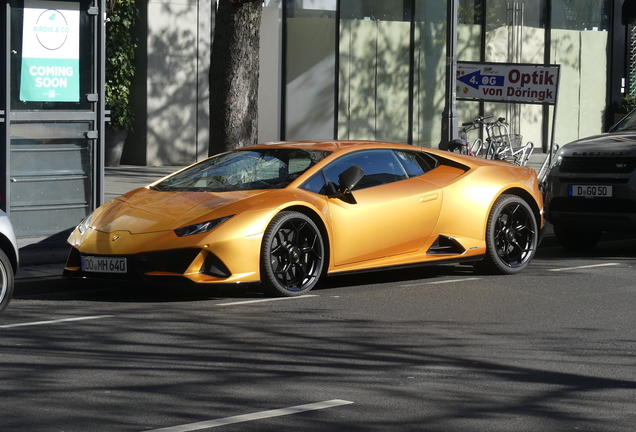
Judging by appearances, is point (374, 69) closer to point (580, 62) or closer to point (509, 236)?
point (580, 62)

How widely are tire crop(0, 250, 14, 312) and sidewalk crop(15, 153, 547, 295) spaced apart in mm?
1242

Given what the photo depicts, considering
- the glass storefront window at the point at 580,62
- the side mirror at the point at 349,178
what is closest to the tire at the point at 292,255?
the side mirror at the point at 349,178

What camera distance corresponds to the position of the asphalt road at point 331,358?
4.99m

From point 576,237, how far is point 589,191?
88 cm

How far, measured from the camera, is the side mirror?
28.9 feet

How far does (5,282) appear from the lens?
7.69 m

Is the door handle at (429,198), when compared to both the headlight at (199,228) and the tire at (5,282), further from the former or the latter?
the tire at (5,282)

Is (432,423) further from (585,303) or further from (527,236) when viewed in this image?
(527,236)

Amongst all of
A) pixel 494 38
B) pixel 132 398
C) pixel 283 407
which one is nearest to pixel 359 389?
pixel 283 407

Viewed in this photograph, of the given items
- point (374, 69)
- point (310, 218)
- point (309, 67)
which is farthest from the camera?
point (374, 69)

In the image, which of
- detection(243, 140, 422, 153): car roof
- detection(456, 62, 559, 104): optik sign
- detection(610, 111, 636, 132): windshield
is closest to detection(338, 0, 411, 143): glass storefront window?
detection(456, 62, 559, 104): optik sign

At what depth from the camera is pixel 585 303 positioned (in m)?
8.29

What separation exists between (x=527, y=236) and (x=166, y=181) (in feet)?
11.0

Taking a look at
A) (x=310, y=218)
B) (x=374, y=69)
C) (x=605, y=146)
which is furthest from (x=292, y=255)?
(x=374, y=69)
